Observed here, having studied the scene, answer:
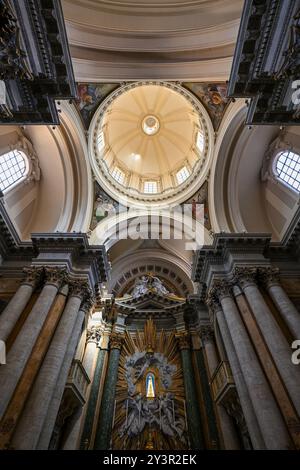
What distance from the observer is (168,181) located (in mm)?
18609

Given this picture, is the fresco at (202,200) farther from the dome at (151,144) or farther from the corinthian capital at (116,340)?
the corinthian capital at (116,340)

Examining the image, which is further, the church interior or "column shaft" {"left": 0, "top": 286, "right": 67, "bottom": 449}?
"column shaft" {"left": 0, "top": 286, "right": 67, "bottom": 449}

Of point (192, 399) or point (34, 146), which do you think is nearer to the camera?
point (192, 399)

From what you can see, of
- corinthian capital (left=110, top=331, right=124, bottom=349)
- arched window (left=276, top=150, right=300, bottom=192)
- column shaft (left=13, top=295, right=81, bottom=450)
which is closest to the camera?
column shaft (left=13, top=295, right=81, bottom=450)

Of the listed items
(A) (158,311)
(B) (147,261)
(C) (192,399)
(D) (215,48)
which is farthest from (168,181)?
(C) (192,399)

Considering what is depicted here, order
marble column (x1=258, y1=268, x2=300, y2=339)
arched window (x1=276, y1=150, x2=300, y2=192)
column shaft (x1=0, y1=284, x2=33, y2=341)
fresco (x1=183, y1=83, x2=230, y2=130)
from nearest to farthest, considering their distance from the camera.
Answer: column shaft (x1=0, y1=284, x2=33, y2=341), marble column (x1=258, y1=268, x2=300, y2=339), arched window (x1=276, y1=150, x2=300, y2=192), fresco (x1=183, y1=83, x2=230, y2=130)

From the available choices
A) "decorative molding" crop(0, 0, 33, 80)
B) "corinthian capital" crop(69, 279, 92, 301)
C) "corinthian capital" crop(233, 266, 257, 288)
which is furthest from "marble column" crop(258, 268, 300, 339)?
"decorative molding" crop(0, 0, 33, 80)

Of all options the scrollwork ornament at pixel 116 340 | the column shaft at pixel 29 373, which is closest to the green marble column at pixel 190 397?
the scrollwork ornament at pixel 116 340

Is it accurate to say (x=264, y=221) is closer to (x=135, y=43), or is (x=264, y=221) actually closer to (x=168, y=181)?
(x=168, y=181)

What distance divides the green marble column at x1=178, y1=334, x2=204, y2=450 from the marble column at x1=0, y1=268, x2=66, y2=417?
24.8 ft

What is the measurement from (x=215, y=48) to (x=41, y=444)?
39.9ft

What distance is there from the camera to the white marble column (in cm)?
699

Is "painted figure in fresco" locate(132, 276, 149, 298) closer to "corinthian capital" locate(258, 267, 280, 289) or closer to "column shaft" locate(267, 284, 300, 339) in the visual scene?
"corinthian capital" locate(258, 267, 280, 289)

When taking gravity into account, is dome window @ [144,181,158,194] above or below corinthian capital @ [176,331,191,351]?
above
